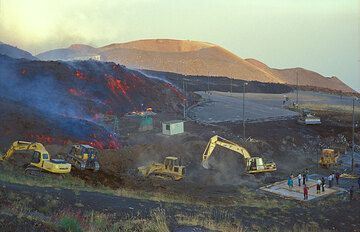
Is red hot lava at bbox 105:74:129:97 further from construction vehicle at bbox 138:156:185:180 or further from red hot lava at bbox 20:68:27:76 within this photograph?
construction vehicle at bbox 138:156:185:180

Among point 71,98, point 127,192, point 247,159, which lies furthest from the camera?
point 71,98

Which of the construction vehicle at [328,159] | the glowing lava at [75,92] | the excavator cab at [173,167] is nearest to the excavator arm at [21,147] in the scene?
the excavator cab at [173,167]

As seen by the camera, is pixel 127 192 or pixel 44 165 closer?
pixel 127 192

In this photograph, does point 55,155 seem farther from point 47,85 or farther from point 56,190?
point 47,85

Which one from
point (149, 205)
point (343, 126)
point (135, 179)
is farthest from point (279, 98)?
point (149, 205)

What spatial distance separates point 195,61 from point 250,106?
89.0 meters

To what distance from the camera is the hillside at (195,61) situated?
15480 centimetres

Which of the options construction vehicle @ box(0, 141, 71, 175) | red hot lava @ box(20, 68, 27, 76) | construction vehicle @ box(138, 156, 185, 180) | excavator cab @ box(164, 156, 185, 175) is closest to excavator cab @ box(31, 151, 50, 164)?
construction vehicle @ box(0, 141, 71, 175)

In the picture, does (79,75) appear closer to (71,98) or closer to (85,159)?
(71,98)

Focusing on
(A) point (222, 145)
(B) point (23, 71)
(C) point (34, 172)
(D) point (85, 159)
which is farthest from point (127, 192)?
(B) point (23, 71)

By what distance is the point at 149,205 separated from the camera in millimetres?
18953

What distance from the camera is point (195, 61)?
162000 mm

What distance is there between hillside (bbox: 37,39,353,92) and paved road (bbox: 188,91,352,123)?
184 ft

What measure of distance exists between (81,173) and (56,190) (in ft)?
28.6
